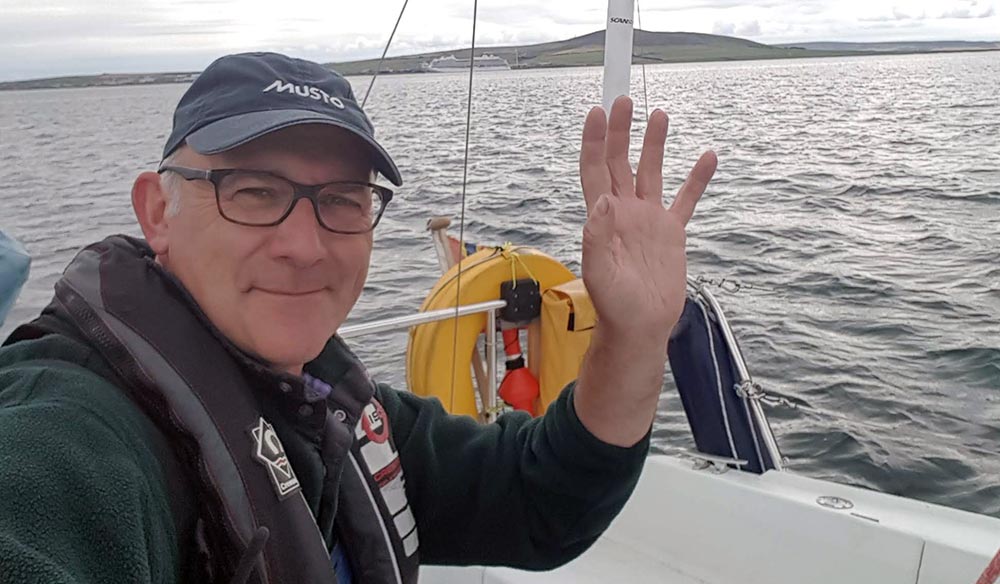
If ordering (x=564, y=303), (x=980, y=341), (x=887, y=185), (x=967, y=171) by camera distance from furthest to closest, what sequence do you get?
(x=967, y=171) < (x=887, y=185) < (x=980, y=341) < (x=564, y=303)

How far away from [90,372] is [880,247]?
34.8 feet

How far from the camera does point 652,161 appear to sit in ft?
5.16

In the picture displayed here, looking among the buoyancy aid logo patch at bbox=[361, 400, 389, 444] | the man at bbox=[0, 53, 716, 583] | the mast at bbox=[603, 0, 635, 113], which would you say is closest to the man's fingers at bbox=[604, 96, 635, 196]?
the man at bbox=[0, 53, 716, 583]

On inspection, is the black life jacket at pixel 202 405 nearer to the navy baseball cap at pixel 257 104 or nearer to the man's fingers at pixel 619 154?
the navy baseball cap at pixel 257 104

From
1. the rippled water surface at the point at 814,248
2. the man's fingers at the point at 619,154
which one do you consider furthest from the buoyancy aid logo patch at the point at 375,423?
the rippled water surface at the point at 814,248

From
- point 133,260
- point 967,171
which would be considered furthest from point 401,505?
point 967,171

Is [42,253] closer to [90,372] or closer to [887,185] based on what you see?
[90,372]

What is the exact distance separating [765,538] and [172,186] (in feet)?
7.30

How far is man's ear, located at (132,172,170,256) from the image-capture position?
139 centimetres

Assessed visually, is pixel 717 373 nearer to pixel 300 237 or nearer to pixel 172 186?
pixel 300 237

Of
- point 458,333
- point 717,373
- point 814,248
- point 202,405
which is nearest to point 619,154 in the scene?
point 202,405

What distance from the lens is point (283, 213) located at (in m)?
1.36

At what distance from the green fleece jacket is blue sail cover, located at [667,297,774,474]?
1.48m

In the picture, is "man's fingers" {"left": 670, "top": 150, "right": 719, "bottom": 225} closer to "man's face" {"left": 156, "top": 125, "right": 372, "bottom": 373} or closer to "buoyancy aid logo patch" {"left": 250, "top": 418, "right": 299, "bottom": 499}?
"man's face" {"left": 156, "top": 125, "right": 372, "bottom": 373}
